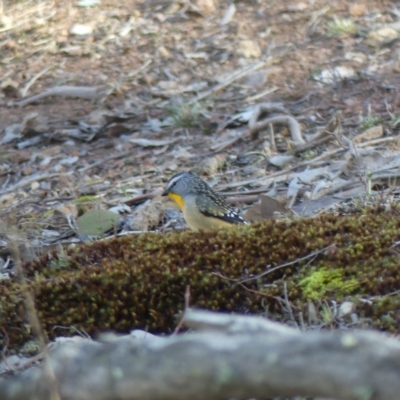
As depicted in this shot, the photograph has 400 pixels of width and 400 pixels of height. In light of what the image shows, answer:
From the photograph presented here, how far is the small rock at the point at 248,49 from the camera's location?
1246 centimetres

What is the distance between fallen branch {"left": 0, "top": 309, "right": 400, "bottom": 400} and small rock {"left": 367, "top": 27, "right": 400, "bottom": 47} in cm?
1033

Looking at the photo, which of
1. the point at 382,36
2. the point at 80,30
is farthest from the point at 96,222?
the point at 80,30

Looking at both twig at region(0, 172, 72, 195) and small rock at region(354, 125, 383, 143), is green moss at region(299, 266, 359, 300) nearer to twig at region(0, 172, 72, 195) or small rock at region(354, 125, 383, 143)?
small rock at region(354, 125, 383, 143)

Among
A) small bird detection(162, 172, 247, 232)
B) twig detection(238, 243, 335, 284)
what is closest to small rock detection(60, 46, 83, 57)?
small bird detection(162, 172, 247, 232)

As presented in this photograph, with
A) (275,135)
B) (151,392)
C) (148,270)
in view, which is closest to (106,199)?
(275,135)

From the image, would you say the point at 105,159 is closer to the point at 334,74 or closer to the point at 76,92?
the point at 76,92

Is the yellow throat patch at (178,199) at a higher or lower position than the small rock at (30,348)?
lower

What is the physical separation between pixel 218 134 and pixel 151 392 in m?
8.60

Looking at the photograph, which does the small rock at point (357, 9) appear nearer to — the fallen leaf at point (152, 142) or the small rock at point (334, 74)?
the small rock at point (334, 74)

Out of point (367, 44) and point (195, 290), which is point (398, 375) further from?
point (367, 44)

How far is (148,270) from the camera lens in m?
5.07

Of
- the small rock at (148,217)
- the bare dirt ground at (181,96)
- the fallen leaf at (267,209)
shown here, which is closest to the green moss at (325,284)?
the fallen leaf at (267,209)

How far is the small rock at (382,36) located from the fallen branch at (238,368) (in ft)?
33.9

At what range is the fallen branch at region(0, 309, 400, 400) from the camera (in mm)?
1926
